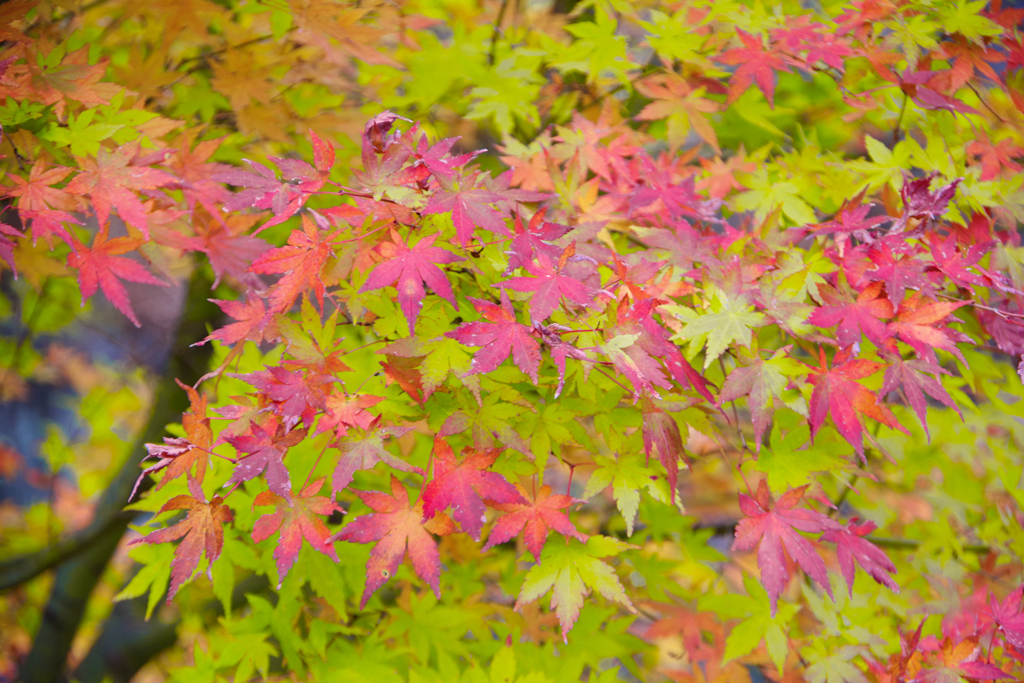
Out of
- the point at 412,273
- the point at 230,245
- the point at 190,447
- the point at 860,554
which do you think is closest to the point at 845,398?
the point at 860,554

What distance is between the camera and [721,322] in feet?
3.94

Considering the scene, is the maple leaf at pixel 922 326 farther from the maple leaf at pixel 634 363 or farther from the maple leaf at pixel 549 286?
the maple leaf at pixel 549 286

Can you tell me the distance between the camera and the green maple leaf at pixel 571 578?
121 cm

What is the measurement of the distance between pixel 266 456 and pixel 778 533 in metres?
1.01

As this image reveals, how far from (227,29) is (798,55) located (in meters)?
1.73

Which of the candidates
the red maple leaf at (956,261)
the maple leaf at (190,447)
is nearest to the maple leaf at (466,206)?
the maple leaf at (190,447)

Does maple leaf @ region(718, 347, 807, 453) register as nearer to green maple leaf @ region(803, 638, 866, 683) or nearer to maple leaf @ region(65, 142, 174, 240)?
green maple leaf @ region(803, 638, 866, 683)

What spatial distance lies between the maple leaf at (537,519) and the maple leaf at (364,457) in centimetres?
24

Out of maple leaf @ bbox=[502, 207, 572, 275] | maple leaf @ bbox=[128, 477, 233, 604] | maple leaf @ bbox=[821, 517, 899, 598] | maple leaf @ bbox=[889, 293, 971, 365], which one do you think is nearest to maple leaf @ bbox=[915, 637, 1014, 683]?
maple leaf @ bbox=[821, 517, 899, 598]

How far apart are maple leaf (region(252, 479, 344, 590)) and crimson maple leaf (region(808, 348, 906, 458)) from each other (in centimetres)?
97

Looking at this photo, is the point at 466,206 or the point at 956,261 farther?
the point at 956,261

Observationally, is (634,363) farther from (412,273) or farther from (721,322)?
(412,273)

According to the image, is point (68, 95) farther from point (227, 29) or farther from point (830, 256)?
point (830, 256)

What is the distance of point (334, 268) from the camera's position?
1.19m
